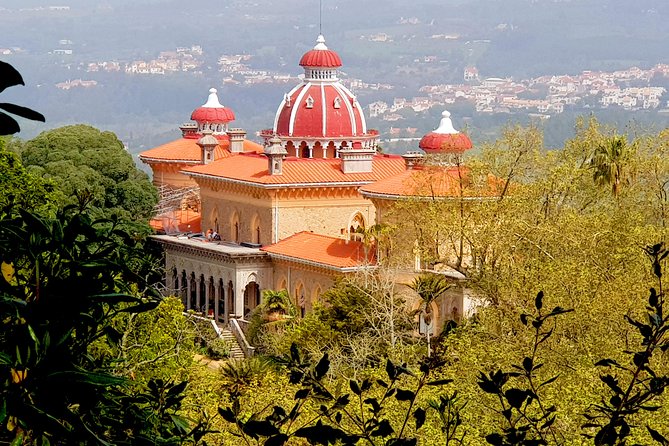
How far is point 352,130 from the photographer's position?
66.9 m

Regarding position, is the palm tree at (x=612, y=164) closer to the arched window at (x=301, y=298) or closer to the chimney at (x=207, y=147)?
the arched window at (x=301, y=298)

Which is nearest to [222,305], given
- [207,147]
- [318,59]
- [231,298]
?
[231,298]

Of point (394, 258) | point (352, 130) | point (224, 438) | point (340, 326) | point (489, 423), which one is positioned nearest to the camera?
point (489, 423)

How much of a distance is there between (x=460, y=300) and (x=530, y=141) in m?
6.81

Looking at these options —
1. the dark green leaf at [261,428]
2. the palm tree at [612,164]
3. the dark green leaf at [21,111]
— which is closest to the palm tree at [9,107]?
the dark green leaf at [21,111]

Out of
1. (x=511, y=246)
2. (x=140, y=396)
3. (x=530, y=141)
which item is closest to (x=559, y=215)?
(x=511, y=246)

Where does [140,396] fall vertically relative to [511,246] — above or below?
above

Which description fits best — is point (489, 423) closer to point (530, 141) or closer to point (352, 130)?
point (530, 141)

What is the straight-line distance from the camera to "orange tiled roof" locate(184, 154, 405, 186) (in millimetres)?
61094

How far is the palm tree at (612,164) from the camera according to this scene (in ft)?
163

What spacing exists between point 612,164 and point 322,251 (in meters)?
11.2

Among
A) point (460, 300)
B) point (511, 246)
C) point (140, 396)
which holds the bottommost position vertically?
point (460, 300)

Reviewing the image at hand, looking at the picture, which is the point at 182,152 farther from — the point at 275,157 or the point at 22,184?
the point at 22,184

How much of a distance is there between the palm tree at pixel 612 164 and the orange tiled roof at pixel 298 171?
1261cm
